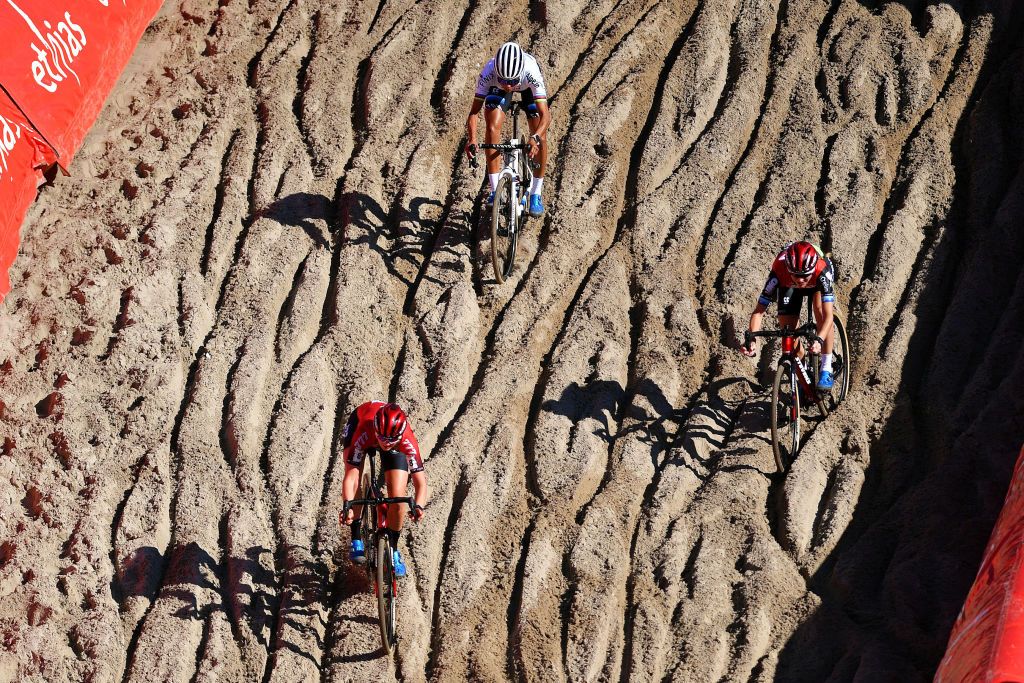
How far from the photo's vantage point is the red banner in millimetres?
10195

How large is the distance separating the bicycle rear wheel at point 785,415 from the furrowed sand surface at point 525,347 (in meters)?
0.19

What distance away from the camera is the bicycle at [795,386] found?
8758mm

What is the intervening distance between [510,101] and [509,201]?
42.0 inches

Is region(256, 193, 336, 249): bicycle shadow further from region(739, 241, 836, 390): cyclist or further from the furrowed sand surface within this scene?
region(739, 241, 836, 390): cyclist

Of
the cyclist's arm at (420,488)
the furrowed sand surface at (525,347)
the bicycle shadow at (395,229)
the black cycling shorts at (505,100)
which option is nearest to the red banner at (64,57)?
the furrowed sand surface at (525,347)

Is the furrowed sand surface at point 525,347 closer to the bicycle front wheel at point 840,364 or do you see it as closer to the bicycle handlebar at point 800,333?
the bicycle front wheel at point 840,364

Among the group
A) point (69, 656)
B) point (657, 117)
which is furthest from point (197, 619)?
point (657, 117)

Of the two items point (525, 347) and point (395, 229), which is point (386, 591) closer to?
point (525, 347)

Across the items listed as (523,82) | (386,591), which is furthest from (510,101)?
(386,591)

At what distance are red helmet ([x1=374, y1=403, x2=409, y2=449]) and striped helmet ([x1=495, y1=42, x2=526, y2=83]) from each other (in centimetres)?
358

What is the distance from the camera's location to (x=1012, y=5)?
38.3ft

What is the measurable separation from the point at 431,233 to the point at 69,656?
509cm

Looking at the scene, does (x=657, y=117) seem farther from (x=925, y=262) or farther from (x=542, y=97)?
(x=925, y=262)

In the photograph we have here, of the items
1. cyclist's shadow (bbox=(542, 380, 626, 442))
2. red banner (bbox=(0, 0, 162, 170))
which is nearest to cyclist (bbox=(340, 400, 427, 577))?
cyclist's shadow (bbox=(542, 380, 626, 442))
